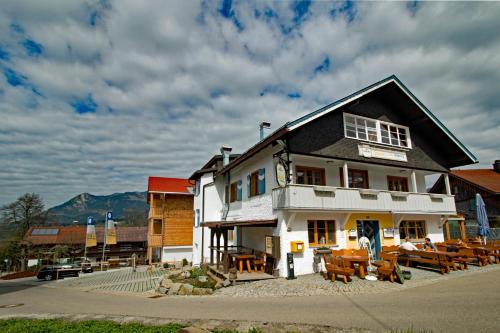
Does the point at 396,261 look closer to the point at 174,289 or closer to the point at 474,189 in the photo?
the point at 174,289

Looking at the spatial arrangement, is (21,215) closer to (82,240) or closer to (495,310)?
(82,240)

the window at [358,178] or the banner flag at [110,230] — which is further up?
the window at [358,178]

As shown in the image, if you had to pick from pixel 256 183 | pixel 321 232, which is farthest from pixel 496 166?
pixel 256 183

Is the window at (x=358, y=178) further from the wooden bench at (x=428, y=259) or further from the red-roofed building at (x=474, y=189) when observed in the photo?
the red-roofed building at (x=474, y=189)

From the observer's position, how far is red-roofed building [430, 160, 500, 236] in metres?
29.5

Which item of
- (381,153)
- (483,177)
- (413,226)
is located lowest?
(413,226)

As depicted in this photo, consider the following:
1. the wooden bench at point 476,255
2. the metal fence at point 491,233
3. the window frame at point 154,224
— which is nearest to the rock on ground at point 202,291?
the wooden bench at point 476,255

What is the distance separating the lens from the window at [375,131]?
51.9 ft

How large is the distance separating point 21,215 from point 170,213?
33.6 meters

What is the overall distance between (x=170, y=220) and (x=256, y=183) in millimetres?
18067

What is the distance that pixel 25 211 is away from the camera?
158 feet

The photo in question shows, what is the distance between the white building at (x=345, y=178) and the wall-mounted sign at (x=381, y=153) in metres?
0.06

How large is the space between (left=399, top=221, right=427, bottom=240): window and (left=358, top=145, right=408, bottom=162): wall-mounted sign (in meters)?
3.87

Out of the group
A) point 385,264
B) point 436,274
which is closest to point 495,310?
point 385,264
